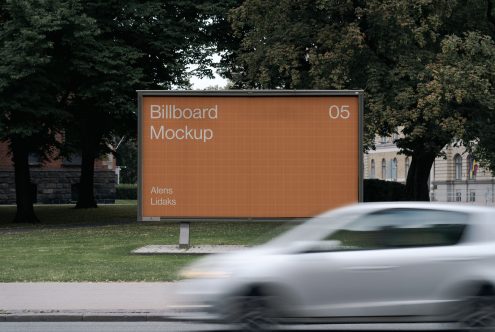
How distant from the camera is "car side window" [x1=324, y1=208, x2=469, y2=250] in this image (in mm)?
9094

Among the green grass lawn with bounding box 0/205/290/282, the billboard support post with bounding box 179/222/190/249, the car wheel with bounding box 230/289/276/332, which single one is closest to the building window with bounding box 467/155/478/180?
the green grass lawn with bounding box 0/205/290/282

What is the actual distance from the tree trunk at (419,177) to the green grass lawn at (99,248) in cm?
1143

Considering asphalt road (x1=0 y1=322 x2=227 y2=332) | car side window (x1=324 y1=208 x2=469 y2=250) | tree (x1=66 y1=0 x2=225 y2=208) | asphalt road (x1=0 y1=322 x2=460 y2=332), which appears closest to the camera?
car side window (x1=324 y1=208 x2=469 y2=250)

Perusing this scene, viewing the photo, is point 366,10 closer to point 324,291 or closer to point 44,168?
point 324,291

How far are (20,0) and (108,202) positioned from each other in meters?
33.3

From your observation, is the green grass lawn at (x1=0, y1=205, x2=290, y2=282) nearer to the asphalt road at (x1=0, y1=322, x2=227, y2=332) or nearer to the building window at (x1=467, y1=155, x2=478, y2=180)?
the asphalt road at (x1=0, y1=322, x2=227, y2=332)

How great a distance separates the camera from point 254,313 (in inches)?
349

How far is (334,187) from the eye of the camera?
19672mm

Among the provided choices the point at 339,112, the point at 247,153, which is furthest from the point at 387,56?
the point at 247,153

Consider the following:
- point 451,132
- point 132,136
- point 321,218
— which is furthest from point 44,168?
point 321,218

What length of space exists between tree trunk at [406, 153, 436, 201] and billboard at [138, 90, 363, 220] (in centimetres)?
2033

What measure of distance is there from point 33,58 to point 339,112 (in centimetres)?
1296

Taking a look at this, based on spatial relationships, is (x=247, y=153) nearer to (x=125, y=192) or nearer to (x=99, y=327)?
(x=99, y=327)

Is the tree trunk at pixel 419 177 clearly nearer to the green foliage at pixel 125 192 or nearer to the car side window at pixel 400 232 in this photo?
the car side window at pixel 400 232
